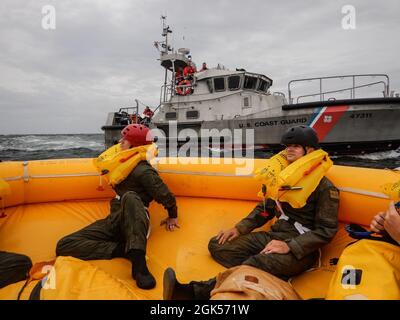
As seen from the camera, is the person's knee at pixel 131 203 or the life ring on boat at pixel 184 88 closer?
the person's knee at pixel 131 203

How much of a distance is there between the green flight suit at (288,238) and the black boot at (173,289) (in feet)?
0.14

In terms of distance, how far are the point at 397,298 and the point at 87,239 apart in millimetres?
1959

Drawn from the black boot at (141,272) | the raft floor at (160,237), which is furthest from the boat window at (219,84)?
the black boot at (141,272)

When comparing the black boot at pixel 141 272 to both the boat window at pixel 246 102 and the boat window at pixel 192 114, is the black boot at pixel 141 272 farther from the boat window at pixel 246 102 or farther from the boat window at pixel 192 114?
the boat window at pixel 192 114

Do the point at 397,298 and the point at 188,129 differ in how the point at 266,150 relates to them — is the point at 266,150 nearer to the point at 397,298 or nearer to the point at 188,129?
the point at 188,129

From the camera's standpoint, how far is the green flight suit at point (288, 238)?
70.4 inches

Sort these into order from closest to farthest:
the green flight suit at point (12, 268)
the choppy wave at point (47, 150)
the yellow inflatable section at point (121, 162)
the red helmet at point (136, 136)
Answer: the green flight suit at point (12, 268)
the yellow inflatable section at point (121, 162)
the red helmet at point (136, 136)
the choppy wave at point (47, 150)

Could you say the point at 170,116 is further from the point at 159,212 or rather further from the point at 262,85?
the point at 159,212

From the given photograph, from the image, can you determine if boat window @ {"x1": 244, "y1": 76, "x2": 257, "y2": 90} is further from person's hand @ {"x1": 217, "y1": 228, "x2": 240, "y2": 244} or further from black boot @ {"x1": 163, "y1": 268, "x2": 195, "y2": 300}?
black boot @ {"x1": 163, "y1": 268, "x2": 195, "y2": 300}

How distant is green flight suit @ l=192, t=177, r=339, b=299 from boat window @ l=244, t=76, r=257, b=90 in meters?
9.68

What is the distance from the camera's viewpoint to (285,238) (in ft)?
6.53

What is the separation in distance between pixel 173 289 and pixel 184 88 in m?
11.4

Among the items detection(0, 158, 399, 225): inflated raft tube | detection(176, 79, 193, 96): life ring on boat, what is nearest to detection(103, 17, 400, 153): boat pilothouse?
detection(176, 79, 193, 96): life ring on boat
